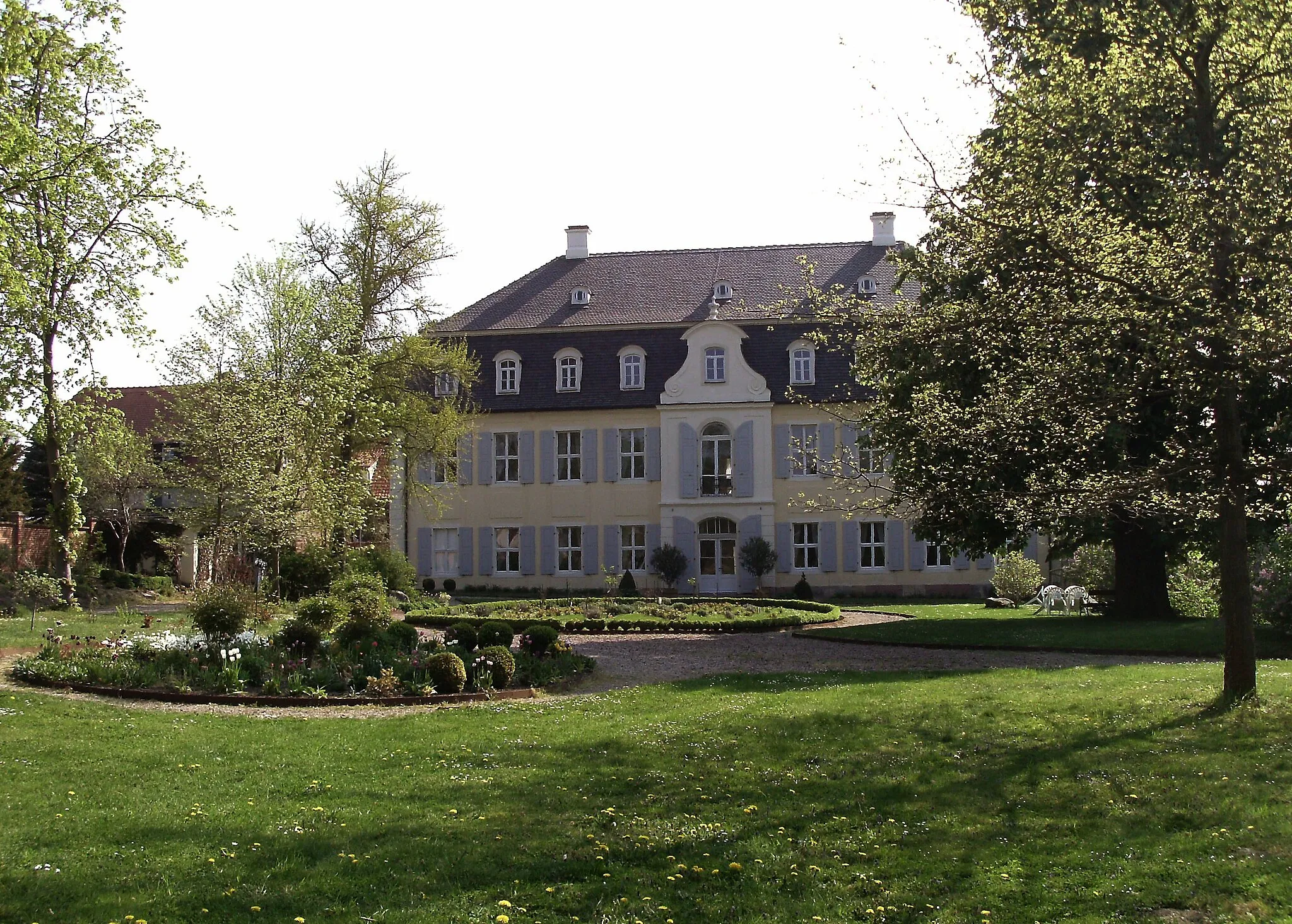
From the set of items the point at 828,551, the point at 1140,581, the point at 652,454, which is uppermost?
the point at 652,454

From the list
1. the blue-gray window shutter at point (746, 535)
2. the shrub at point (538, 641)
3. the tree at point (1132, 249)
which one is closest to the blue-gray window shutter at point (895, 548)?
the blue-gray window shutter at point (746, 535)

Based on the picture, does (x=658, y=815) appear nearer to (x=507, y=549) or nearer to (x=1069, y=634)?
(x=1069, y=634)

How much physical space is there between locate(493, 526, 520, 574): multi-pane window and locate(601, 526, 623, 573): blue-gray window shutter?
303 centimetres

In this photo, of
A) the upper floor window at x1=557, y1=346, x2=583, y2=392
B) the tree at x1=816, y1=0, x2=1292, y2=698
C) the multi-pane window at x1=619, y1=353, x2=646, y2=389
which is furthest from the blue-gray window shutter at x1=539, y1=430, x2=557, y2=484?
the tree at x1=816, y1=0, x2=1292, y2=698

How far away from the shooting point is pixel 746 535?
128 ft

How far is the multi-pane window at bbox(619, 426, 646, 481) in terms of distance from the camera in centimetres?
4022

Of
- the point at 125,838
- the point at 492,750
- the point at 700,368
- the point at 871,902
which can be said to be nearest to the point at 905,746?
the point at 492,750

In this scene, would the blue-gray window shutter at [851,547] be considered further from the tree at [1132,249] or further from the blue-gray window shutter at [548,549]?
the tree at [1132,249]

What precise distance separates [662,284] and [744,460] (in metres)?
7.74

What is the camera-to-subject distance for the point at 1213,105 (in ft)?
33.8


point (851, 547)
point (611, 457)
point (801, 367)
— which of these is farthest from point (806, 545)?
point (611, 457)

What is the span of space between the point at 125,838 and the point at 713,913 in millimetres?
3404

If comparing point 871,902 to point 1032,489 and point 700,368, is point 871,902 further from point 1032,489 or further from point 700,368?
point 700,368

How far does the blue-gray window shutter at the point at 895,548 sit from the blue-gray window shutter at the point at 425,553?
1571 centimetres
